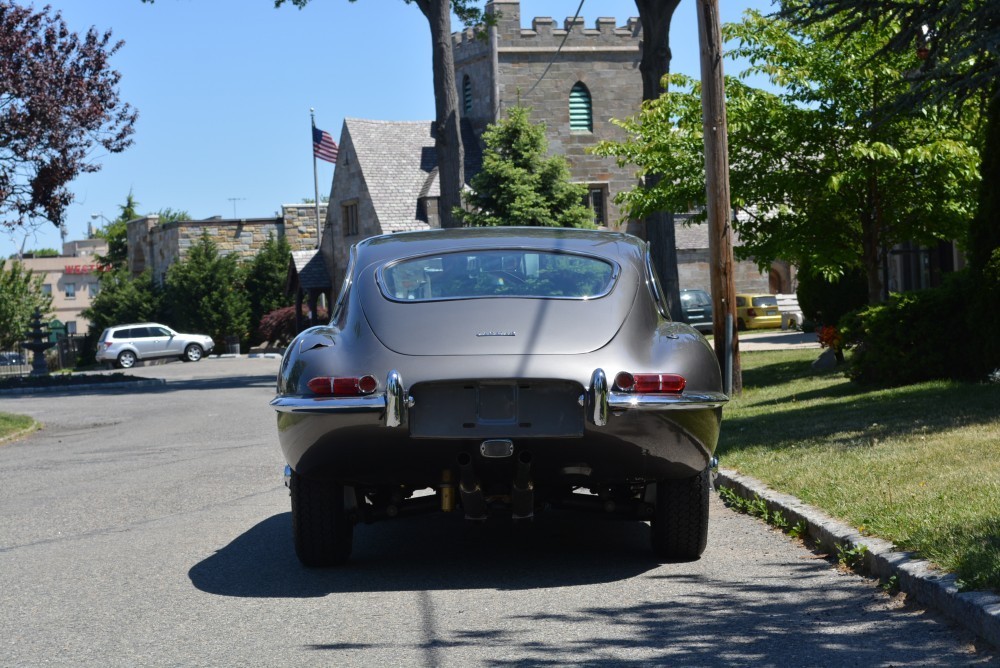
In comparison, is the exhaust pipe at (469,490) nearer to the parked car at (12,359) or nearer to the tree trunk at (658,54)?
the tree trunk at (658,54)

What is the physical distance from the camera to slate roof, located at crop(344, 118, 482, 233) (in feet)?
155

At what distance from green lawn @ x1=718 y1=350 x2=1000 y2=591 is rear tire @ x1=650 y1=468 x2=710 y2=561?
0.83 m

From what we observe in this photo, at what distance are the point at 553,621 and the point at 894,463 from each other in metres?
3.79

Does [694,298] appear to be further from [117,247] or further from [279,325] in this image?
[117,247]

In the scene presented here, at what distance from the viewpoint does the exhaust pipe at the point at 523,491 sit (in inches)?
228

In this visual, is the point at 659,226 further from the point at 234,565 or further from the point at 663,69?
the point at 234,565

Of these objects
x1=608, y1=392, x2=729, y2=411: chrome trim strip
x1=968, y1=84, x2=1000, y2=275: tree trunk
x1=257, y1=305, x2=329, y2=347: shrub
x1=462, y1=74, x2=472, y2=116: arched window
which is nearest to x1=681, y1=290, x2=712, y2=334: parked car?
x1=462, y1=74, x2=472, y2=116: arched window

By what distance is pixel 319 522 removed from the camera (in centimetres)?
629

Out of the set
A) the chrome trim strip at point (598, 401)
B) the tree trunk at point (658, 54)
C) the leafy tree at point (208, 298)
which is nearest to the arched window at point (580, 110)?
the leafy tree at point (208, 298)

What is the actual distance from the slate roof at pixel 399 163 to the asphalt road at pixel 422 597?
38.0 meters

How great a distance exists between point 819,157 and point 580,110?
106 feet

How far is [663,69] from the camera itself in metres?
23.5

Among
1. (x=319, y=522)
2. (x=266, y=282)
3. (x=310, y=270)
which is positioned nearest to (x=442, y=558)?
(x=319, y=522)

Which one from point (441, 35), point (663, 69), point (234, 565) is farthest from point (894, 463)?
point (441, 35)
